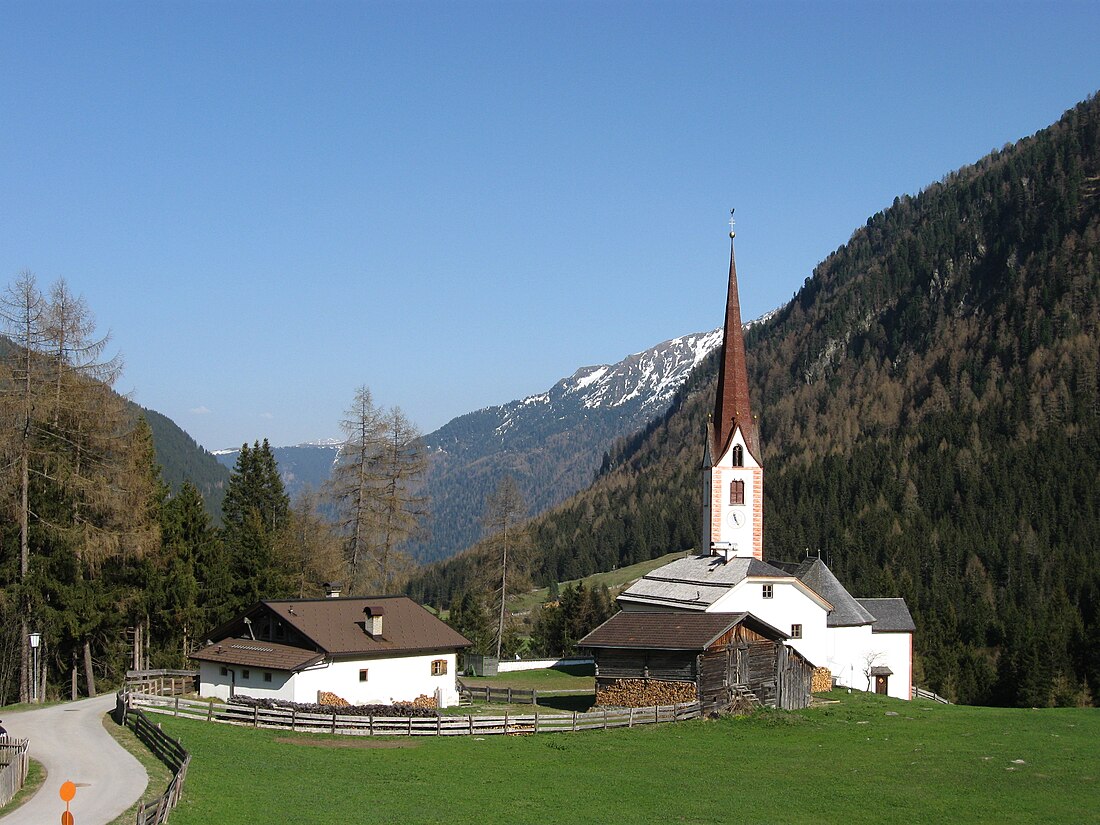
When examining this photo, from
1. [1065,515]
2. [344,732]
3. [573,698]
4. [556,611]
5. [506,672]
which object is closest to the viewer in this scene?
[344,732]

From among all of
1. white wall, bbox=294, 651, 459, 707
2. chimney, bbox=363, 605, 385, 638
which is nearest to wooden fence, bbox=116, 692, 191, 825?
white wall, bbox=294, 651, 459, 707

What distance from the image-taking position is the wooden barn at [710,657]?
1708 inches

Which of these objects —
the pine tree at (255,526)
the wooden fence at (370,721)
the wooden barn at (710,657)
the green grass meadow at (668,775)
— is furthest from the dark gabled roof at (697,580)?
the pine tree at (255,526)

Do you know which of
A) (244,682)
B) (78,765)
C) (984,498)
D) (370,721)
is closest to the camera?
(78,765)

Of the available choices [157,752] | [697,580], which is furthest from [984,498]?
[157,752]

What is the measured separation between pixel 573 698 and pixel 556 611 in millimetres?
31388

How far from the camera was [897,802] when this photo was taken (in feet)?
88.0

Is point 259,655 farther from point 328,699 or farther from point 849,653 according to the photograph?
point 849,653

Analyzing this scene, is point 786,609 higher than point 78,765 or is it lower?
higher

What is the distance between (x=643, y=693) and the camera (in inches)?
1754

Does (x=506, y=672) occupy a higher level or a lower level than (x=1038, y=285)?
lower

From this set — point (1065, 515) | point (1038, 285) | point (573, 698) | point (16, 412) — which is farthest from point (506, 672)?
point (1038, 285)

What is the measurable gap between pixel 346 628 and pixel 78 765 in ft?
51.5

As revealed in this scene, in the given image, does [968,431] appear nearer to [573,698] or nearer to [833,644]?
[833,644]
